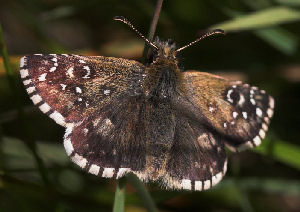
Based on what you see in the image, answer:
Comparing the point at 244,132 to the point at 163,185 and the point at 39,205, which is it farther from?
the point at 39,205

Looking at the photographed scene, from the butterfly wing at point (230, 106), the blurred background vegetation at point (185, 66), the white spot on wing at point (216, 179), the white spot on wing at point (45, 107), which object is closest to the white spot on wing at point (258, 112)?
the butterfly wing at point (230, 106)

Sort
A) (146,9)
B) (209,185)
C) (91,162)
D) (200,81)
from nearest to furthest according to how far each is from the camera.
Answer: (91,162)
(209,185)
(200,81)
(146,9)

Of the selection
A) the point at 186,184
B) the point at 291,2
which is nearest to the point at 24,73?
the point at 186,184

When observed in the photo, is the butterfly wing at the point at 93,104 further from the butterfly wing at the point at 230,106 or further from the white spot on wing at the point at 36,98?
the butterfly wing at the point at 230,106

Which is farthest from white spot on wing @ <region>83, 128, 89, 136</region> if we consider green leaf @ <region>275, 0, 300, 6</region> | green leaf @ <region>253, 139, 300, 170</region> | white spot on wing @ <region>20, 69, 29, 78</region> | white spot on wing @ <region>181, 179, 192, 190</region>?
green leaf @ <region>275, 0, 300, 6</region>

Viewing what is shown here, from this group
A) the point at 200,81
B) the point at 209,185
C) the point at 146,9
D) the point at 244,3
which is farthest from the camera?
the point at 146,9

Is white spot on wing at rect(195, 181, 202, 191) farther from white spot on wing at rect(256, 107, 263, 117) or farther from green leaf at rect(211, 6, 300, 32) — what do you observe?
green leaf at rect(211, 6, 300, 32)

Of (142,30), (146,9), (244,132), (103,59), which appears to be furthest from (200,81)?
(142,30)
